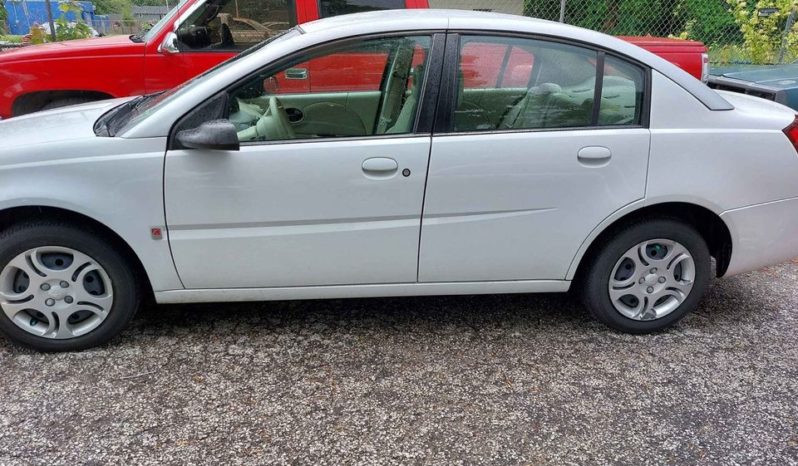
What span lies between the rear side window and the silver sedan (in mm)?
2504

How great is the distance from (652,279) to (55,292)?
309 cm

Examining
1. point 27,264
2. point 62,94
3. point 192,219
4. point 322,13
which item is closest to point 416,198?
point 192,219

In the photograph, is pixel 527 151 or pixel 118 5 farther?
pixel 118 5

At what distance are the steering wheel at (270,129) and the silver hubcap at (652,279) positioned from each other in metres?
1.87

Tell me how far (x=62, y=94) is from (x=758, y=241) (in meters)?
5.39

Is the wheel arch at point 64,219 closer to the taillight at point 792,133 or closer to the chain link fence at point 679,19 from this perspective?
the taillight at point 792,133

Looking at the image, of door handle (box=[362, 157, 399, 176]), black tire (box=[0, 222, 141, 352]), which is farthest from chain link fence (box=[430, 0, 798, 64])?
black tire (box=[0, 222, 141, 352])

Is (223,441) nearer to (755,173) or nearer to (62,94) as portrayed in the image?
(755,173)

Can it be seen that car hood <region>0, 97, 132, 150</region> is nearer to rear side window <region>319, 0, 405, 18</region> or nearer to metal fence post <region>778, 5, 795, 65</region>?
rear side window <region>319, 0, 405, 18</region>

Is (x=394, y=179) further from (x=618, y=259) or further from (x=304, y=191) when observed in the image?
(x=618, y=259)

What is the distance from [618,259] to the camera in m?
3.28

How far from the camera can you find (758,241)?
3359mm

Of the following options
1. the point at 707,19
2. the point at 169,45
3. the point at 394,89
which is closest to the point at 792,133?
the point at 394,89

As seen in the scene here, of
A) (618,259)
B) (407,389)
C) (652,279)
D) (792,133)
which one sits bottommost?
(407,389)
